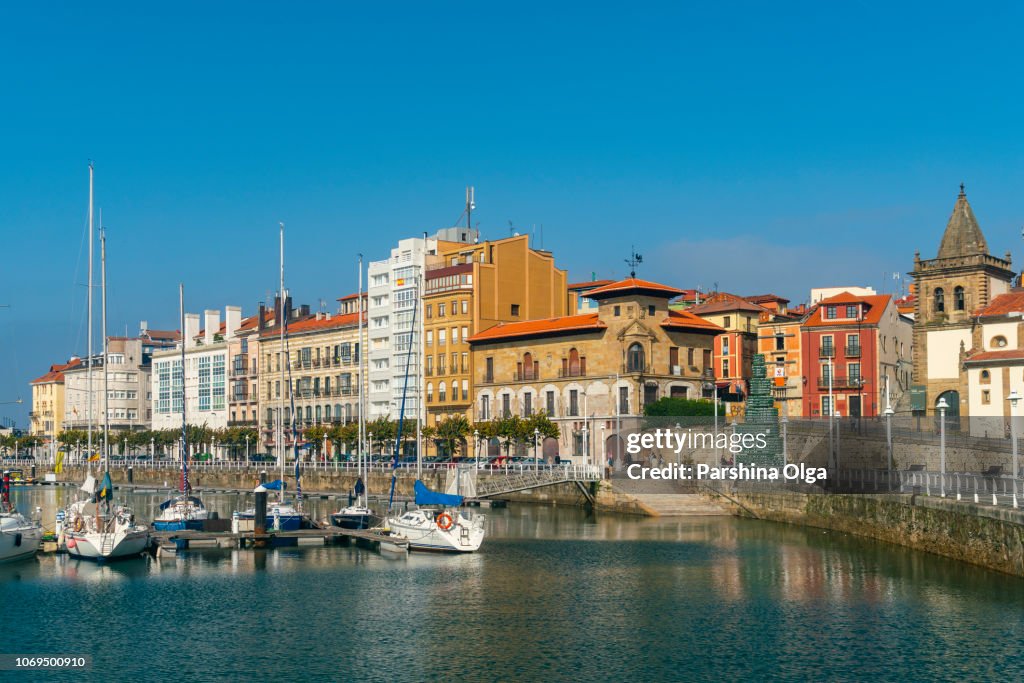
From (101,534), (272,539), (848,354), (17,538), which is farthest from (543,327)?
(17,538)

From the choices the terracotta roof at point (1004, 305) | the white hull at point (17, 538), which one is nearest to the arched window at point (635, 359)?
the terracotta roof at point (1004, 305)

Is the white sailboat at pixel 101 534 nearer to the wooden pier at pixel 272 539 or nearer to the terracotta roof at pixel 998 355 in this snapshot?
the wooden pier at pixel 272 539

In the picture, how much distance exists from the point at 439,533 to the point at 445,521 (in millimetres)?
698

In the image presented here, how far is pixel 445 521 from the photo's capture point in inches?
2621

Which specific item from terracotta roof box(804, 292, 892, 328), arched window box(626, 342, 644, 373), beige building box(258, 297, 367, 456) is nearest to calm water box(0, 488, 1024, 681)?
arched window box(626, 342, 644, 373)

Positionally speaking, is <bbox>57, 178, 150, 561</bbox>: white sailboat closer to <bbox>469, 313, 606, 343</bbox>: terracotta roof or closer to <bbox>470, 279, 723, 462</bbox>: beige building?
<bbox>470, 279, 723, 462</bbox>: beige building

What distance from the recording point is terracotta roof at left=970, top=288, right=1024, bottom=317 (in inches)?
4023

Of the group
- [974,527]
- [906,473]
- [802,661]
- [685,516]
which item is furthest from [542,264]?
[802,661]

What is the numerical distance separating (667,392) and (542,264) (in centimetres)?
2535

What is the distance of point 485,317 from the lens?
12625 cm

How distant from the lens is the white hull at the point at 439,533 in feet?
216

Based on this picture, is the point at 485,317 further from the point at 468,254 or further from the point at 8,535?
the point at 8,535

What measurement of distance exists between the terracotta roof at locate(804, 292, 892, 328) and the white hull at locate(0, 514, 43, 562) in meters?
76.4

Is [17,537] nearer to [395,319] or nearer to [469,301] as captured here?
[469,301]
